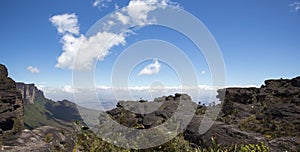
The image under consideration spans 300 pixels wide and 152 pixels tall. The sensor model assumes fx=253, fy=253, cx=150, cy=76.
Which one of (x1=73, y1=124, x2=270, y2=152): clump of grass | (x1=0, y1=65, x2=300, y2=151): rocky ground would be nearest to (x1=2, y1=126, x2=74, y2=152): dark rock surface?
(x1=0, y1=65, x2=300, y2=151): rocky ground

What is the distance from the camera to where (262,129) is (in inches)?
837

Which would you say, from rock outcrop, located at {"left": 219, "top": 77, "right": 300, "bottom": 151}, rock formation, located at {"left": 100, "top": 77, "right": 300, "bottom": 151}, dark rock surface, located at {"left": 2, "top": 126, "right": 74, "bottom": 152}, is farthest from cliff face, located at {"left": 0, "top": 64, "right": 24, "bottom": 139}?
dark rock surface, located at {"left": 2, "top": 126, "right": 74, "bottom": 152}

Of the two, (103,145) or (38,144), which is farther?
(38,144)

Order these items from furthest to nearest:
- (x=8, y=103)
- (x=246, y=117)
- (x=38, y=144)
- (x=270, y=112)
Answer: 1. (x=8, y=103)
2. (x=246, y=117)
3. (x=270, y=112)
4. (x=38, y=144)

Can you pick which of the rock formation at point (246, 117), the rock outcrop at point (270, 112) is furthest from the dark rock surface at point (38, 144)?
the rock outcrop at point (270, 112)

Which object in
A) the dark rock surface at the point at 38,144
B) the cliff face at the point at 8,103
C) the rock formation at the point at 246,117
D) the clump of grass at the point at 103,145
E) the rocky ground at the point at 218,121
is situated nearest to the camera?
the clump of grass at the point at 103,145

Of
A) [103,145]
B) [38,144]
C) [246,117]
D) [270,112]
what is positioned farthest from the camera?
[246,117]

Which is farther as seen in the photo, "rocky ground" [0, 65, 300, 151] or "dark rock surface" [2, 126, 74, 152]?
"rocky ground" [0, 65, 300, 151]

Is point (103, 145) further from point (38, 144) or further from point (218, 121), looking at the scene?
point (218, 121)

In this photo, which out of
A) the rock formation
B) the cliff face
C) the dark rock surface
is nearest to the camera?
the dark rock surface

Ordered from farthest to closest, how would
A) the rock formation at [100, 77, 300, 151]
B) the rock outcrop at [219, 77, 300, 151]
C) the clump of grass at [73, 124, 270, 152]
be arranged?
the rock outcrop at [219, 77, 300, 151], the rock formation at [100, 77, 300, 151], the clump of grass at [73, 124, 270, 152]

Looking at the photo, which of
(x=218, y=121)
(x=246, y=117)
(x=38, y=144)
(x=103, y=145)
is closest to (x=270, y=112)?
(x=246, y=117)

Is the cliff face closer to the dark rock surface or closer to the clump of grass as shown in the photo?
the dark rock surface

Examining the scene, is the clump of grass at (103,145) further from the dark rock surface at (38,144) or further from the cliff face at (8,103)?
the cliff face at (8,103)
